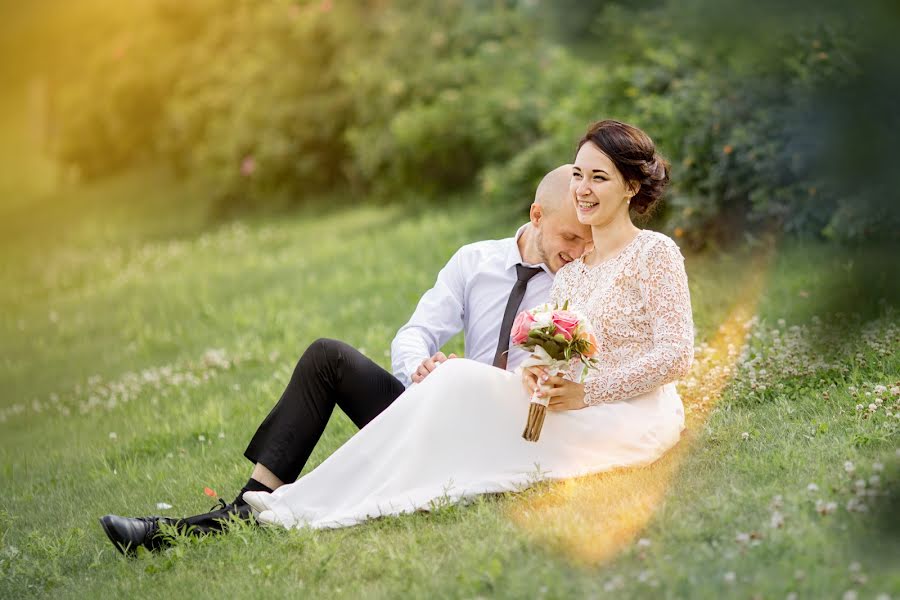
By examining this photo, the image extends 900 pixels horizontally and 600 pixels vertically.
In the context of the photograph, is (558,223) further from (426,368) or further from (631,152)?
(426,368)

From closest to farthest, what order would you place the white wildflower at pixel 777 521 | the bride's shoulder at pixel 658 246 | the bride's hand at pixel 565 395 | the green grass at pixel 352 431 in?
the green grass at pixel 352 431 → the white wildflower at pixel 777 521 → the bride's hand at pixel 565 395 → the bride's shoulder at pixel 658 246

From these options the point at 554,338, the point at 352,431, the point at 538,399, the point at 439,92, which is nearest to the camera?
the point at 554,338

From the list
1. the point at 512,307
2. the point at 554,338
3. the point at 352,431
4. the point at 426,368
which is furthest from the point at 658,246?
the point at 352,431

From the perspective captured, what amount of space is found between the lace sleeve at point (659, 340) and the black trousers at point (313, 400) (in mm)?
974

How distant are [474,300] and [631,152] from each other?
1062mm

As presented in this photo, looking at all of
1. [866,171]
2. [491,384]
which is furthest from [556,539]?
[866,171]

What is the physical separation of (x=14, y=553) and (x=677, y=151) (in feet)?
18.4

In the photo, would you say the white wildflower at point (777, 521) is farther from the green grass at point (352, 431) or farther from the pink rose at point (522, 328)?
the pink rose at point (522, 328)

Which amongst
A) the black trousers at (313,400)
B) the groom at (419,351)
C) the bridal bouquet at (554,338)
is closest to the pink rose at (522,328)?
the bridal bouquet at (554,338)

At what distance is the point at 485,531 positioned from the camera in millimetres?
3811

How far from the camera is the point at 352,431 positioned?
5.89 m

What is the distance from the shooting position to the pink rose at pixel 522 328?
12.5 ft

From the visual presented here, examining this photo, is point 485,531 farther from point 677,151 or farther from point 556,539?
point 677,151

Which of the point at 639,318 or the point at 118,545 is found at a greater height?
the point at 639,318
